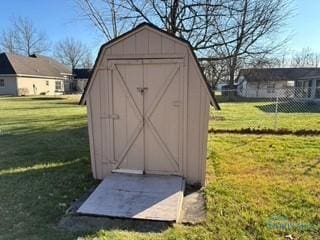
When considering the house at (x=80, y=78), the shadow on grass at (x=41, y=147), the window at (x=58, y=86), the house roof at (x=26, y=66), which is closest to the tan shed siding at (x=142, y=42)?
the shadow on grass at (x=41, y=147)

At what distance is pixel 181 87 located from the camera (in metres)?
4.80

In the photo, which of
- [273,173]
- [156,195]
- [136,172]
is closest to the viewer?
[156,195]

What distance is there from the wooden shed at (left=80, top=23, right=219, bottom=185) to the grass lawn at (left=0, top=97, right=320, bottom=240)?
2.43ft

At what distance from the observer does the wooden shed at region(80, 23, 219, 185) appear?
477 cm

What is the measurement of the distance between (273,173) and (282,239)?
252 cm

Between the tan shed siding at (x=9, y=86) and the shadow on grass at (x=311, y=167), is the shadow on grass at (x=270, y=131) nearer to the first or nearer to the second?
the shadow on grass at (x=311, y=167)

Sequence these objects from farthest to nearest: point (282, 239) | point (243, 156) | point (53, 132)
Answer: point (53, 132)
point (243, 156)
point (282, 239)

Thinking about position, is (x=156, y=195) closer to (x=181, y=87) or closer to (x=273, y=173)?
(x=181, y=87)

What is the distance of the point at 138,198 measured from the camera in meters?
4.21

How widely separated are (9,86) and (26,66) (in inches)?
179

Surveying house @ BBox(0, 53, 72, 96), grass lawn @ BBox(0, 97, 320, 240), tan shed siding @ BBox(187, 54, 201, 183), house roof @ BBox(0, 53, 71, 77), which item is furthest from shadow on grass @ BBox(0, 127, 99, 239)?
house roof @ BBox(0, 53, 71, 77)

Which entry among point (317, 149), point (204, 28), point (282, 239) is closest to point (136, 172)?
point (282, 239)

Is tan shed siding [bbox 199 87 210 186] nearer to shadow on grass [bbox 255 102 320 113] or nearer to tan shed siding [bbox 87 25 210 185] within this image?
tan shed siding [bbox 87 25 210 185]

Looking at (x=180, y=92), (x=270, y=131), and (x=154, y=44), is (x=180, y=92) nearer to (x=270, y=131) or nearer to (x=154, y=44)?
(x=154, y=44)
